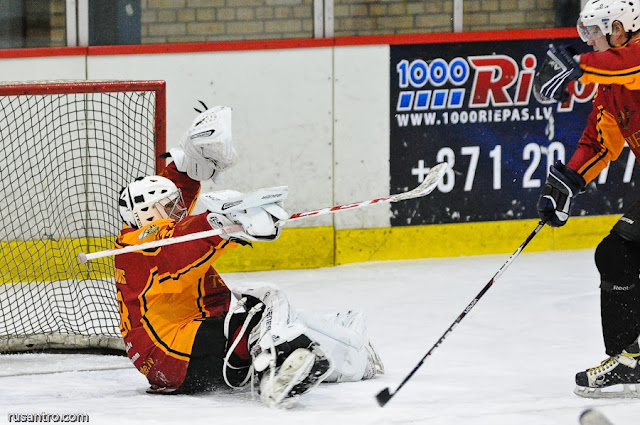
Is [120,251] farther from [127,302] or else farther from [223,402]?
[223,402]

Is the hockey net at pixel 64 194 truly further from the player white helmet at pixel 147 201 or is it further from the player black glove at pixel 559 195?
the player black glove at pixel 559 195

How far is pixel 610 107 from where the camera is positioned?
400 cm

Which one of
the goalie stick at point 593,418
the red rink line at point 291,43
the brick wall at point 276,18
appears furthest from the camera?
the brick wall at point 276,18

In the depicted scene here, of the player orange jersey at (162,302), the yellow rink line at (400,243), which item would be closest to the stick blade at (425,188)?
the player orange jersey at (162,302)

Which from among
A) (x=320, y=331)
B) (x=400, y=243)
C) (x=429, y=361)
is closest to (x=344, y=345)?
(x=320, y=331)

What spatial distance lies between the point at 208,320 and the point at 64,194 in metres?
2.17

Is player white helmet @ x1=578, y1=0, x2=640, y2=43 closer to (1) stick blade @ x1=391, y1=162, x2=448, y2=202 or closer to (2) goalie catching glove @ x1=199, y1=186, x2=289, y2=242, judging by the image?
(1) stick blade @ x1=391, y1=162, x2=448, y2=202

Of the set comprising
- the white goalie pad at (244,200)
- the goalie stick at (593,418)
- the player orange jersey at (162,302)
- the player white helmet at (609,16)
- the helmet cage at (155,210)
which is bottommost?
the goalie stick at (593,418)

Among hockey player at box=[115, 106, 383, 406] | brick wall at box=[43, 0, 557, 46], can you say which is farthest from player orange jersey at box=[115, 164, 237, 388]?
brick wall at box=[43, 0, 557, 46]

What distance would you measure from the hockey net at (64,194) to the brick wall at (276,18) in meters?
0.55

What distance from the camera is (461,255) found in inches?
263

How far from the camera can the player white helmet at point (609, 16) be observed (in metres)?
3.86

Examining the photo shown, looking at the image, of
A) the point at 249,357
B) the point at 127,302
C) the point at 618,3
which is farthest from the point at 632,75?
the point at 127,302

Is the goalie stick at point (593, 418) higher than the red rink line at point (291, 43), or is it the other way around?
the red rink line at point (291, 43)
